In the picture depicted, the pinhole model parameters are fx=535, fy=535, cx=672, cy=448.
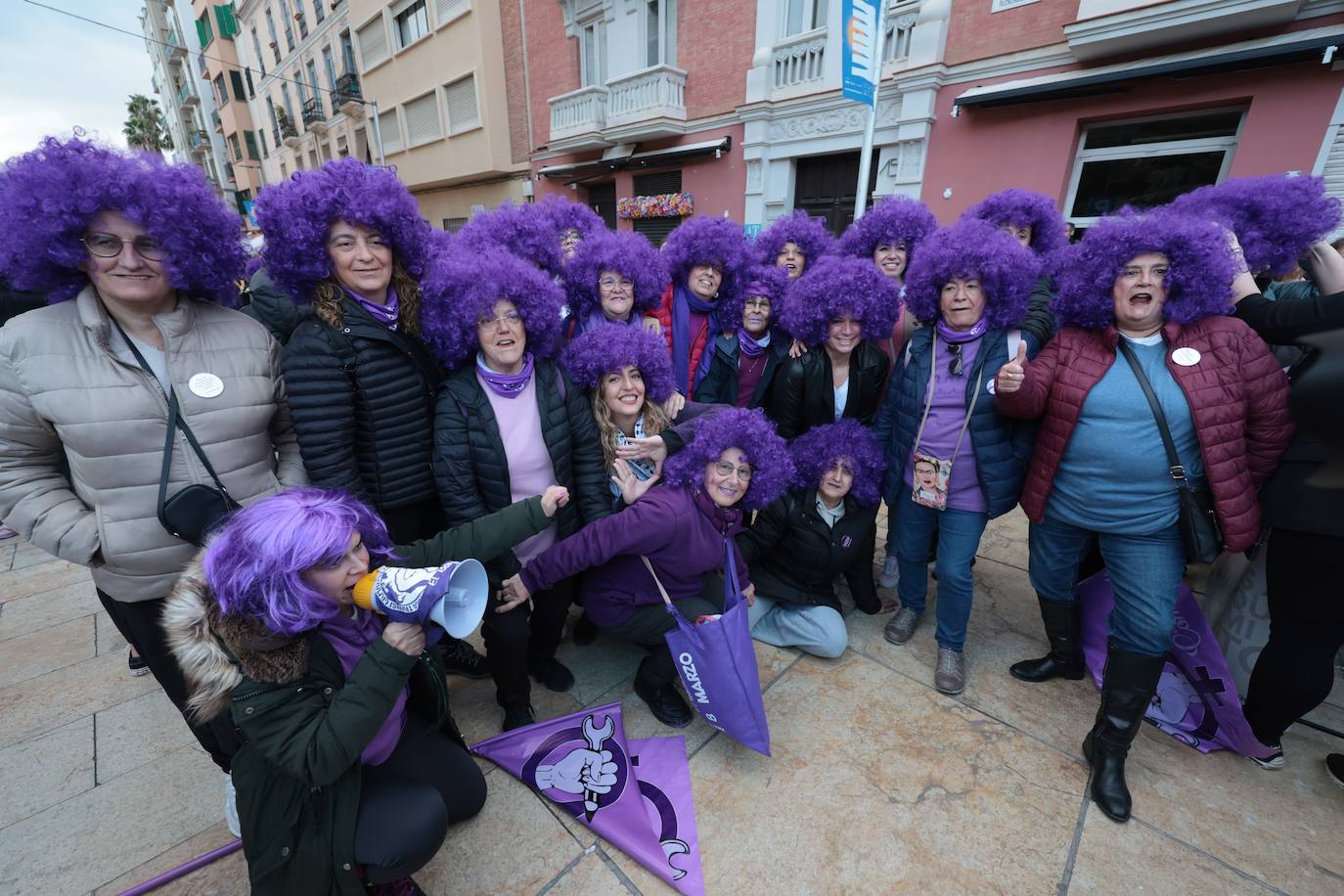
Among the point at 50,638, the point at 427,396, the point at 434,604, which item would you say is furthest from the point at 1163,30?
the point at 50,638

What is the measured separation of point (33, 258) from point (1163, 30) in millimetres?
9489

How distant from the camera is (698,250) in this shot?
3545mm

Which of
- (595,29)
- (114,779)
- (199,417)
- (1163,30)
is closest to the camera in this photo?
(199,417)

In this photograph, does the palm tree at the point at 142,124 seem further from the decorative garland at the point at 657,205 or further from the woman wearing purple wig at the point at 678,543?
the woman wearing purple wig at the point at 678,543

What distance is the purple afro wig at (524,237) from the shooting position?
11.8 feet

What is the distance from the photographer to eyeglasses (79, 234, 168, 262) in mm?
1563

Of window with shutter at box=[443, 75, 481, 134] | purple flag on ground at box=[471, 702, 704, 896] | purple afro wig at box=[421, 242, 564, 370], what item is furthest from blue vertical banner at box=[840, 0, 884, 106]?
window with shutter at box=[443, 75, 481, 134]

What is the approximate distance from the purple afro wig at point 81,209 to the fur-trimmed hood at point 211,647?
3.33 feet

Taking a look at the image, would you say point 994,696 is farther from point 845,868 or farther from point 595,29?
point 595,29

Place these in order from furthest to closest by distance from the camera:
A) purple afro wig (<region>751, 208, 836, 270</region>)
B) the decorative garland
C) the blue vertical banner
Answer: the decorative garland
the blue vertical banner
purple afro wig (<region>751, 208, 836, 270</region>)

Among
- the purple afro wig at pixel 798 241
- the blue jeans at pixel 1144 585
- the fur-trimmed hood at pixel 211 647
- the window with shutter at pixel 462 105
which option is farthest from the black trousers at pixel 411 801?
the window with shutter at pixel 462 105

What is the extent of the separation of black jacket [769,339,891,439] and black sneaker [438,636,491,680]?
6.90 feet

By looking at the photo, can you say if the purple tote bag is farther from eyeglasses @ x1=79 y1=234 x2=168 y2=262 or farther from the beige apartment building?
the beige apartment building

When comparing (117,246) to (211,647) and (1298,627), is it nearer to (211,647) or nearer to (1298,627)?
(211,647)
